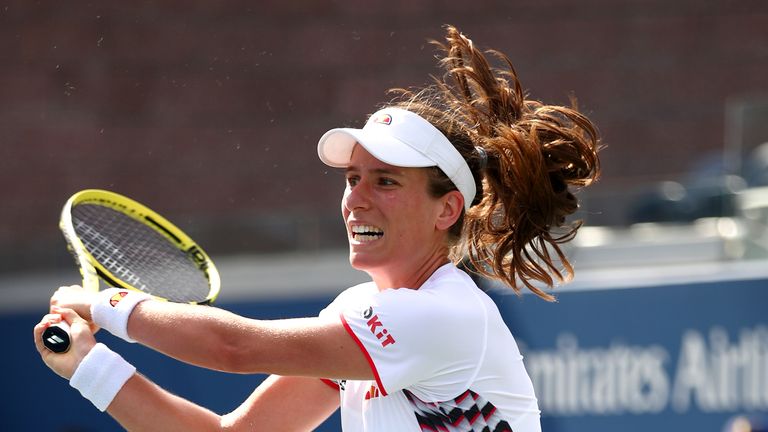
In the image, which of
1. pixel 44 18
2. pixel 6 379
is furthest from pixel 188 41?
pixel 6 379

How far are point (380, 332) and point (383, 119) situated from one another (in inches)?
21.5

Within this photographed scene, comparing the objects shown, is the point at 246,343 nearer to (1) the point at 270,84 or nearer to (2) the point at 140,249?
(2) the point at 140,249

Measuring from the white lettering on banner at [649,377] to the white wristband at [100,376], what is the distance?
314 cm

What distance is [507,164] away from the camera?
3285 mm

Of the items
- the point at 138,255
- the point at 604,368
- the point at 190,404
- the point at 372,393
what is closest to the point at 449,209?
the point at 372,393

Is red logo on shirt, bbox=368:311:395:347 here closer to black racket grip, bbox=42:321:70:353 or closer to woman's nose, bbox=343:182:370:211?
woman's nose, bbox=343:182:370:211

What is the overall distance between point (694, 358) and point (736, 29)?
3.24m

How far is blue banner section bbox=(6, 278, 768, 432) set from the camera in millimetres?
5938

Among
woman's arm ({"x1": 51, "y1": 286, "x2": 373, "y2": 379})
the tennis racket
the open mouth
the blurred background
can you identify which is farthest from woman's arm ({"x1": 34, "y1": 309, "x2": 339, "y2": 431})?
the blurred background

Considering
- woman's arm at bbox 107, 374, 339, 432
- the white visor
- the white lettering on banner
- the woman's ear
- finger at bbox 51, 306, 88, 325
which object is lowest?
the white lettering on banner

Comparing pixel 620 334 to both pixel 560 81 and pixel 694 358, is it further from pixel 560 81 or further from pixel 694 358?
pixel 560 81

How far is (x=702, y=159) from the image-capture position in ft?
27.8

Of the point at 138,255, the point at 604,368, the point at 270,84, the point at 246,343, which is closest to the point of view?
the point at 246,343

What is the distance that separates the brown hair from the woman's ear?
0.07 ft
